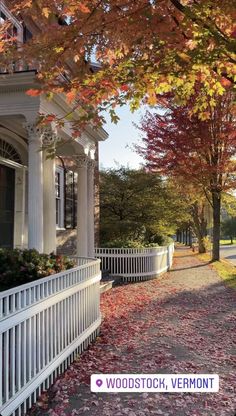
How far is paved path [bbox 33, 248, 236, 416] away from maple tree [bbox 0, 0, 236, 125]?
9.46ft

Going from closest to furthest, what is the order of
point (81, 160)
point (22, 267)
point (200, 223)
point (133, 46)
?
1. point (133, 46)
2. point (22, 267)
3. point (81, 160)
4. point (200, 223)

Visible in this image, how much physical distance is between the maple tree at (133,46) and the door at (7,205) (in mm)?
6707

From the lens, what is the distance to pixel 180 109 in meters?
18.3

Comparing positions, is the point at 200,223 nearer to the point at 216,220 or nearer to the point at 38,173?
the point at 216,220

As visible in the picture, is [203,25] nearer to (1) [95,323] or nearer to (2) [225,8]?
(2) [225,8]

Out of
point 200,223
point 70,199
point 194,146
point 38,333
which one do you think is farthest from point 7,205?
point 200,223

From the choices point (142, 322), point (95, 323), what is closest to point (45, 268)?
point (95, 323)

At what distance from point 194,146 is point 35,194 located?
39.0 ft

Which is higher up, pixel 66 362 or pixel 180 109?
pixel 180 109

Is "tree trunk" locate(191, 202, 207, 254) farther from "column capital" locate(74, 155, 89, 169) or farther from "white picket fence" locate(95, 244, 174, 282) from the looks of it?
"column capital" locate(74, 155, 89, 169)

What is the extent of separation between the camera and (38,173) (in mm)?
8609

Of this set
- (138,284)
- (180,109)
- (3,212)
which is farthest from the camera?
(180,109)

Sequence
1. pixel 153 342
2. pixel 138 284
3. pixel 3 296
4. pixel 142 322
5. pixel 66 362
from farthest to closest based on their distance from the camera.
Answer: pixel 138 284 → pixel 142 322 → pixel 153 342 → pixel 66 362 → pixel 3 296

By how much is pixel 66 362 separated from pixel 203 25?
4.25 m
